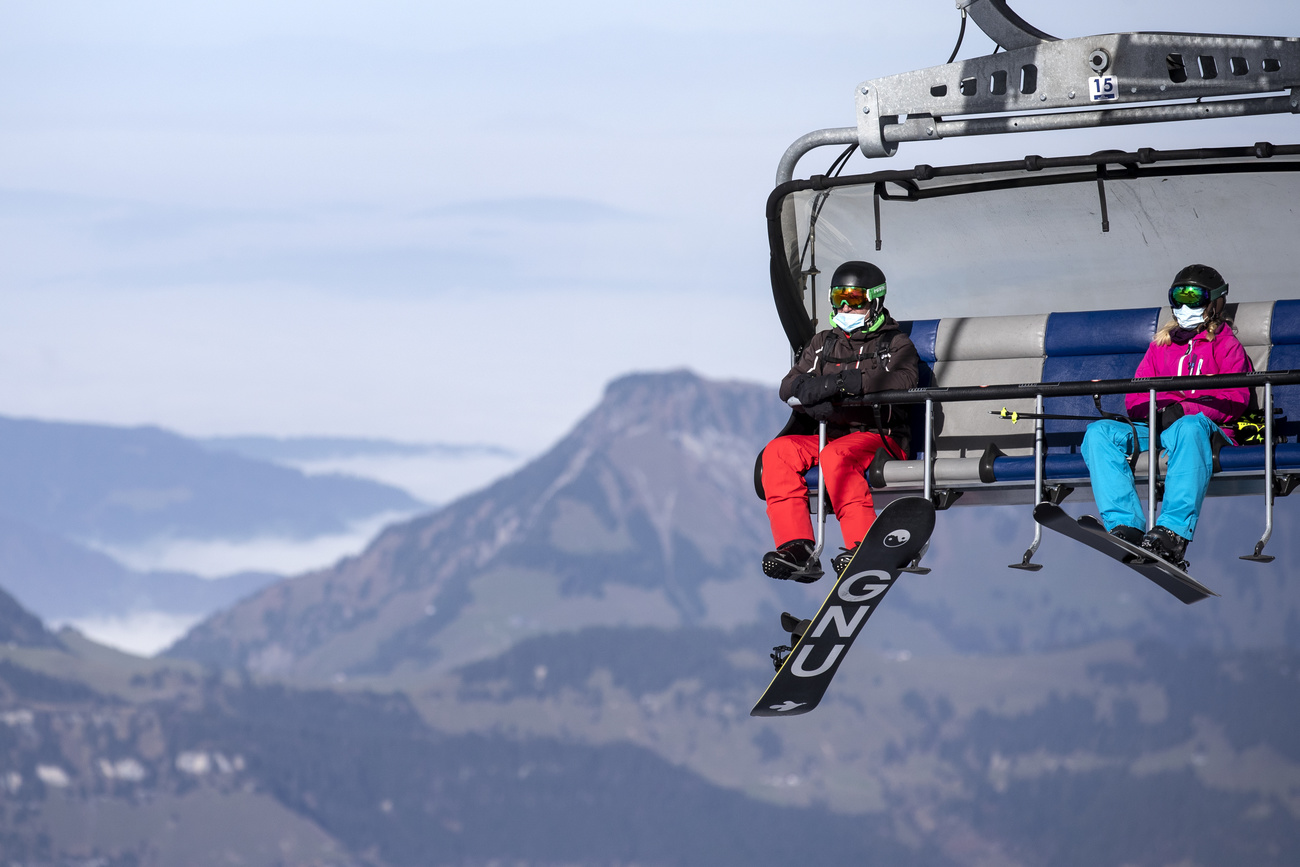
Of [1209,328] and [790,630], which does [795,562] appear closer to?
[790,630]

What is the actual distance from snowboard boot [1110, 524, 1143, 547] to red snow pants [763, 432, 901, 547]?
1461 mm

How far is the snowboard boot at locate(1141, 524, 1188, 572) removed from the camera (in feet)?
32.9

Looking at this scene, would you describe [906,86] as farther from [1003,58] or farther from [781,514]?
[781,514]

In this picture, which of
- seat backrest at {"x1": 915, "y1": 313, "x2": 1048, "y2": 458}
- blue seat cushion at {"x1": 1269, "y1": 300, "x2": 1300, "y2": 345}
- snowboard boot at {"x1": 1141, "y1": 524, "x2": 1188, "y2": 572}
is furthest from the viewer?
seat backrest at {"x1": 915, "y1": 313, "x2": 1048, "y2": 458}

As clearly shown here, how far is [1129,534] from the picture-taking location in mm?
10227

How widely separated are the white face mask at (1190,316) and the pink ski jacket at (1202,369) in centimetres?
13

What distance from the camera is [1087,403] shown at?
12930 millimetres

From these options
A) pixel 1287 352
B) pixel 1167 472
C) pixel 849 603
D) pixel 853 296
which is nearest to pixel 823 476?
pixel 849 603

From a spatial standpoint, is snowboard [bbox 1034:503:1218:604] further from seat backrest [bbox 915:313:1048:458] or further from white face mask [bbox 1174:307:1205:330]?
seat backrest [bbox 915:313:1048:458]

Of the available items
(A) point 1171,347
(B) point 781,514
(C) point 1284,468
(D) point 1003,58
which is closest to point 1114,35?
(D) point 1003,58

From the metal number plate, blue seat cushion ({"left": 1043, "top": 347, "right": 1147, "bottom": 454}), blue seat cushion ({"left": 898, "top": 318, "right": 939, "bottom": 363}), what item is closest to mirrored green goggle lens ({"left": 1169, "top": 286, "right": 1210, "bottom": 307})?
the metal number plate

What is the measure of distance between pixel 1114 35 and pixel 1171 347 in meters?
1.93

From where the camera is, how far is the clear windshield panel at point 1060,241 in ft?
40.4

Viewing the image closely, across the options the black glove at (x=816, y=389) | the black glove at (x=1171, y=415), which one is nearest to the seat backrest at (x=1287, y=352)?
the black glove at (x=1171, y=415)
